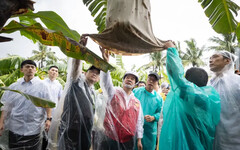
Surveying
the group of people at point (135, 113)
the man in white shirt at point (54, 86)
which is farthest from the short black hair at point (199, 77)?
the man in white shirt at point (54, 86)

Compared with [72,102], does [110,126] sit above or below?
below

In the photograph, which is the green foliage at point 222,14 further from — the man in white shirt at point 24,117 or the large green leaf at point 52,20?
the man in white shirt at point 24,117

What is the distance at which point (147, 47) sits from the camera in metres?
1.14

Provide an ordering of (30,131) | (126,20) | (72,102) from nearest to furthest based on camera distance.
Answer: (126,20) < (72,102) < (30,131)

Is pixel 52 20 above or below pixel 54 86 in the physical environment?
above

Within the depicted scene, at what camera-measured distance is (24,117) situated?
94.2 inches

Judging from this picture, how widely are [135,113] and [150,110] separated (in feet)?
2.11

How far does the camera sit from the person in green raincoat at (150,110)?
2.63 m

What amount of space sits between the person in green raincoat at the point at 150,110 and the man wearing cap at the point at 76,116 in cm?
101

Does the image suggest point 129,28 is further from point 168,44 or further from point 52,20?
point 52,20

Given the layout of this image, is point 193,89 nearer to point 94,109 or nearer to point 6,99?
point 94,109

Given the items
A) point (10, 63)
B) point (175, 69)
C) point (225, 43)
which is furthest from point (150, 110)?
point (225, 43)

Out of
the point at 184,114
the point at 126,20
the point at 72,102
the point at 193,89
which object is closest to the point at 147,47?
the point at 126,20

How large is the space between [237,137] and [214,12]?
1.68 m
